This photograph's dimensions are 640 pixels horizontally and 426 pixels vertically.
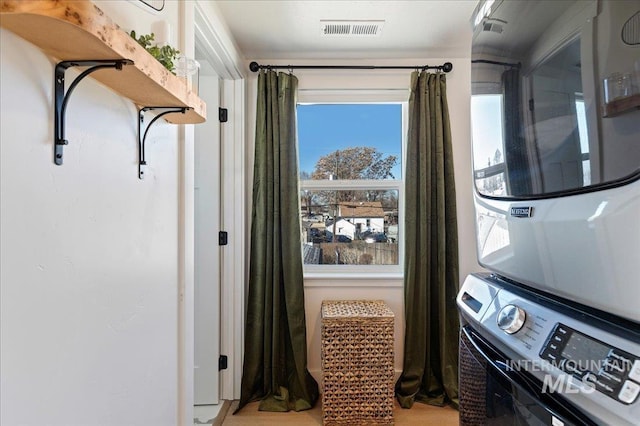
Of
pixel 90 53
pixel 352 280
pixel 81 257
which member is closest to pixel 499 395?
pixel 81 257

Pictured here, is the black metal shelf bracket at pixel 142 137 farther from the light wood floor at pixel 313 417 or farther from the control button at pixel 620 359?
the light wood floor at pixel 313 417

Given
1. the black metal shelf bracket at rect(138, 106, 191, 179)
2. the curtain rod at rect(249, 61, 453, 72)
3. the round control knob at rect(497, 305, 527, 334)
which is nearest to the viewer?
the round control knob at rect(497, 305, 527, 334)

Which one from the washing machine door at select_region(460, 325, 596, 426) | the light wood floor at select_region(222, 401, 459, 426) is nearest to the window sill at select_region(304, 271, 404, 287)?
the light wood floor at select_region(222, 401, 459, 426)

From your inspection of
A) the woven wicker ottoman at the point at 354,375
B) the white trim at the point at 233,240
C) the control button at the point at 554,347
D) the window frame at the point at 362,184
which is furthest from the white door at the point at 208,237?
the control button at the point at 554,347

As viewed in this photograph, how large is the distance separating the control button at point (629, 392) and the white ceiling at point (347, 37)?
1.84 m

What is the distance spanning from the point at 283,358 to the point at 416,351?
2.85 ft

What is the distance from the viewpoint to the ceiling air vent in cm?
197

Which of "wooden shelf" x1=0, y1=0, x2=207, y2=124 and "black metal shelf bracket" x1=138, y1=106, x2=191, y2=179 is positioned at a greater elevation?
"wooden shelf" x1=0, y1=0, x2=207, y2=124

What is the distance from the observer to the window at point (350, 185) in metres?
2.58

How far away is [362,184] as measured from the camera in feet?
8.44

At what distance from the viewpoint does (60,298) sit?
2.35ft

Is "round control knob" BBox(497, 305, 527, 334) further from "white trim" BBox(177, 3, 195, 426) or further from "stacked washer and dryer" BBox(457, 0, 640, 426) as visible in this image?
"white trim" BBox(177, 3, 195, 426)

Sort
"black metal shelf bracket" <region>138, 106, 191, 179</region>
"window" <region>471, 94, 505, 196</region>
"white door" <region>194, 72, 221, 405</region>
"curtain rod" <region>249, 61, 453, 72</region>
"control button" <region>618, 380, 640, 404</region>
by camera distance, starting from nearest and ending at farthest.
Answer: "control button" <region>618, 380, 640, 404</region> → "window" <region>471, 94, 505, 196</region> → "black metal shelf bracket" <region>138, 106, 191, 179</region> → "white door" <region>194, 72, 221, 405</region> → "curtain rod" <region>249, 61, 453, 72</region>

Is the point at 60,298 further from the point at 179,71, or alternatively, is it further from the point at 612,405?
the point at 612,405
